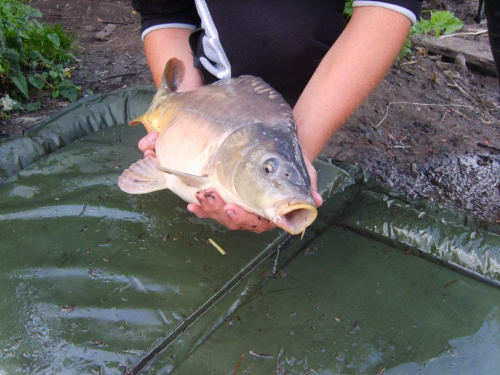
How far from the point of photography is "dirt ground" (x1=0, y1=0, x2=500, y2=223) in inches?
106

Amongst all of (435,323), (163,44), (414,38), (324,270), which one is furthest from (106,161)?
(414,38)

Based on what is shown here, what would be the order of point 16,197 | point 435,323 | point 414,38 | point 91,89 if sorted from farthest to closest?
point 414,38 < point 91,89 < point 16,197 < point 435,323

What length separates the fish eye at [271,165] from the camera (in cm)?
132

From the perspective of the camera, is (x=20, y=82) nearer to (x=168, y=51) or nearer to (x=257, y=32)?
(x=168, y=51)

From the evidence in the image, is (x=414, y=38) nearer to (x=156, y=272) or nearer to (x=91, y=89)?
(x=91, y=89)

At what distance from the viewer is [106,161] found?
7.89 feet

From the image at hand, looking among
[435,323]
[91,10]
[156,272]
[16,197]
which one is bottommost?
[435,323]

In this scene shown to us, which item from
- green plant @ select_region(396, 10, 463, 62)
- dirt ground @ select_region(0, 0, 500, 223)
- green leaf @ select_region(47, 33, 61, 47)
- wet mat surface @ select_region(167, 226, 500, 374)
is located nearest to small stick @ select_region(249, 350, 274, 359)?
wet mat surface @ select_region(167, 226, 500, 374)

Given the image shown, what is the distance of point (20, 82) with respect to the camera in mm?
3193

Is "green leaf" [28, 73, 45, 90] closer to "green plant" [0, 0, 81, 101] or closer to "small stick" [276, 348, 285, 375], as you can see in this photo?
"green plant" [0, 0, 81, 101]

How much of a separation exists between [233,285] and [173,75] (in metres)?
0.83

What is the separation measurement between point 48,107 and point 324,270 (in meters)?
2.30

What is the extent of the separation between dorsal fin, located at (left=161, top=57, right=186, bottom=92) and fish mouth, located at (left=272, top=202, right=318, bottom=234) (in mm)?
845

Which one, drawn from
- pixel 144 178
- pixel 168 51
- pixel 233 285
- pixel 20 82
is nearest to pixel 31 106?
pixel 20 82
